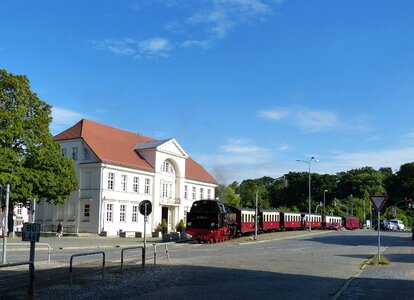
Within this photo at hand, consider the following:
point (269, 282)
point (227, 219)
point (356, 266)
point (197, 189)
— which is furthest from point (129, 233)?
point (269, 282)

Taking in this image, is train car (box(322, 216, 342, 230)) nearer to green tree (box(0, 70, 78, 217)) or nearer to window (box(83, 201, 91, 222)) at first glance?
window (box(83, 201, 91, 222))

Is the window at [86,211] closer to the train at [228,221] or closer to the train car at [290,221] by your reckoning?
the train at [228,221]

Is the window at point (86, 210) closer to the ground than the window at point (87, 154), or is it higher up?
closer to the ground

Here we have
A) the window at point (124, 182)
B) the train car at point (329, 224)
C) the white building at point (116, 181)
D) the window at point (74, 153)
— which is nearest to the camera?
the white building at point (116, 181)

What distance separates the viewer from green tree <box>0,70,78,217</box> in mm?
40375

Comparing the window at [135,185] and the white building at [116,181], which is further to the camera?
the window at [135,185]

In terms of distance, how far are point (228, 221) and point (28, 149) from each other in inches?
718

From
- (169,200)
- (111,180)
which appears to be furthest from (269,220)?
(111,180)

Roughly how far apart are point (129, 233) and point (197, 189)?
23.1m

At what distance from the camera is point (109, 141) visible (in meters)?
61.2

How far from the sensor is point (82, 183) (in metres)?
57.0

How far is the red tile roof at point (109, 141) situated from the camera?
2250 inches

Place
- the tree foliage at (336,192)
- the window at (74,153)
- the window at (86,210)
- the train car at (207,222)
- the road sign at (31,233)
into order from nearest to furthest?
1. the road sign at (31,233)
2. the train car at (207,222)
3. the window at (86,210)
4. the window at (74,153)
5. the tree foliage at (336,192)

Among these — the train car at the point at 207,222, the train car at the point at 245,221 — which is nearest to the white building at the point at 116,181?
the train car at the point at 245,221
